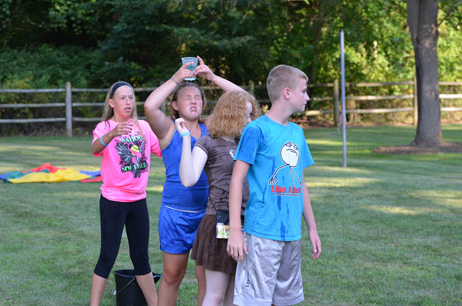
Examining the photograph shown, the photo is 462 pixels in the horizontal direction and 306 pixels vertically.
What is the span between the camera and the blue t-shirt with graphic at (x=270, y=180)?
3.28 m

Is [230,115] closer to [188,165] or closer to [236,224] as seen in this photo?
[188,165]

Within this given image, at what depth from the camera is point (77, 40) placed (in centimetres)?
2739

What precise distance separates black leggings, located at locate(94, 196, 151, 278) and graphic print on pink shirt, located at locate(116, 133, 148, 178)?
23 centimetres

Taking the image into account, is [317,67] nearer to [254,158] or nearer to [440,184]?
[440,184]

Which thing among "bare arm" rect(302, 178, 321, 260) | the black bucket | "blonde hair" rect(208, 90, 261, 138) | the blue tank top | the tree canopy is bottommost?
the black bucket

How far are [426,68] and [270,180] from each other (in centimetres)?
1436

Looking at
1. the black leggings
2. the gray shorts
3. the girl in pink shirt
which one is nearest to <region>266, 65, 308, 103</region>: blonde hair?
the gray shorts

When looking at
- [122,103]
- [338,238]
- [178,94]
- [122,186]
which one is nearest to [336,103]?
[338,238]

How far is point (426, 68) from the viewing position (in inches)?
653

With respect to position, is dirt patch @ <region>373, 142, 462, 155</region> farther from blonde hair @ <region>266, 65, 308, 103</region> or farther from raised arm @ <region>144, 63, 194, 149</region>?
blonde hair @ <region>266, 65, 308, 103</region>

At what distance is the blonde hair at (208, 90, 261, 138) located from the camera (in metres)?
3.58

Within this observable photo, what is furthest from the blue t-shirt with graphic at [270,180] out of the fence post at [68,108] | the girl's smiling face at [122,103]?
the fence post at [68,108]

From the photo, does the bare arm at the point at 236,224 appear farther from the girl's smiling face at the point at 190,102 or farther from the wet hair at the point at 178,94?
the wet hair at the point at 178,94

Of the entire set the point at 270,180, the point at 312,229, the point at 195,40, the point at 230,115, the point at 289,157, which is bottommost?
the point at 312,229
